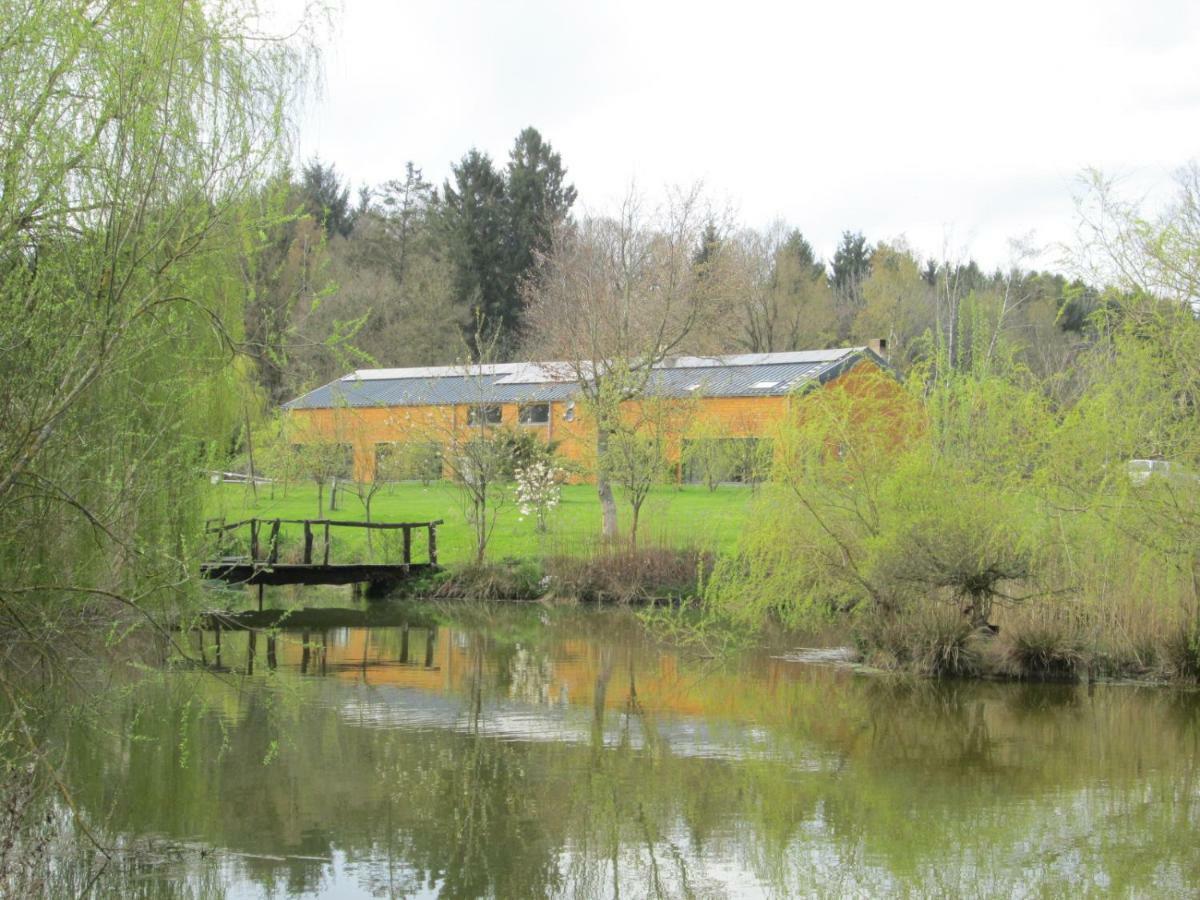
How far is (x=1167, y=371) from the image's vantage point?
12.8 m

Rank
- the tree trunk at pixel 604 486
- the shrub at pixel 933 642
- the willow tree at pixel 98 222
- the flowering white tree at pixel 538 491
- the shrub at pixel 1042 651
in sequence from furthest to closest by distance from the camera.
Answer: the tree trunk at pixel 604 486 < the flowering white tree at pixel 538 491 < the shrub at pixel 933 642 < the shrub at pixel 1042 651 < the willow tree at pixel 98 222

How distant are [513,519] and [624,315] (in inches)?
194

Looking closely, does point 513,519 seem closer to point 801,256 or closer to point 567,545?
point 567,545

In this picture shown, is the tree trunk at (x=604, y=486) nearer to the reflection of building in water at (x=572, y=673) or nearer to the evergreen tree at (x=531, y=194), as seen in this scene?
the reflection of building in water at (x=572, y=673)

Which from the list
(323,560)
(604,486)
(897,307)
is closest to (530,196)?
(897,307)

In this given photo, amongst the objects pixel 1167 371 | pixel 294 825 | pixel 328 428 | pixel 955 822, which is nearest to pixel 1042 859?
pixel 955 822

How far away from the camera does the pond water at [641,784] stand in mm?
8117

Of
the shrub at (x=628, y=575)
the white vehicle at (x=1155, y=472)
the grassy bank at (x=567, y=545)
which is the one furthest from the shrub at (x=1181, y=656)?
the shrub at (x=628, y=575)

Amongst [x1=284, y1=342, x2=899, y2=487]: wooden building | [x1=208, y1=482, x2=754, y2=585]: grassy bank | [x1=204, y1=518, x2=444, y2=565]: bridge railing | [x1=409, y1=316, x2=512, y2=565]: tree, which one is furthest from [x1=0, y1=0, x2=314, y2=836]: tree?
[x1=284, y1=342, x2=899, y2=487]: wooden building

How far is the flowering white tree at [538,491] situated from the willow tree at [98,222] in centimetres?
1869

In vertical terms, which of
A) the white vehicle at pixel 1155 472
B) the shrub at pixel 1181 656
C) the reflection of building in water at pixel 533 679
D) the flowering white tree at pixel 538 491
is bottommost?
the reflection of building in water at pixel 533 679

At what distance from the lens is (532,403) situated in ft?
129

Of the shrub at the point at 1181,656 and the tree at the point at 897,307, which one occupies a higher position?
the tree at the point at 897,307

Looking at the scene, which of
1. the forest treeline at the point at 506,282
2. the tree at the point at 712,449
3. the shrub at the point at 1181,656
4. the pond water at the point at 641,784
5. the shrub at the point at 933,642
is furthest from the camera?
the forest treeline at the point at 506,282
